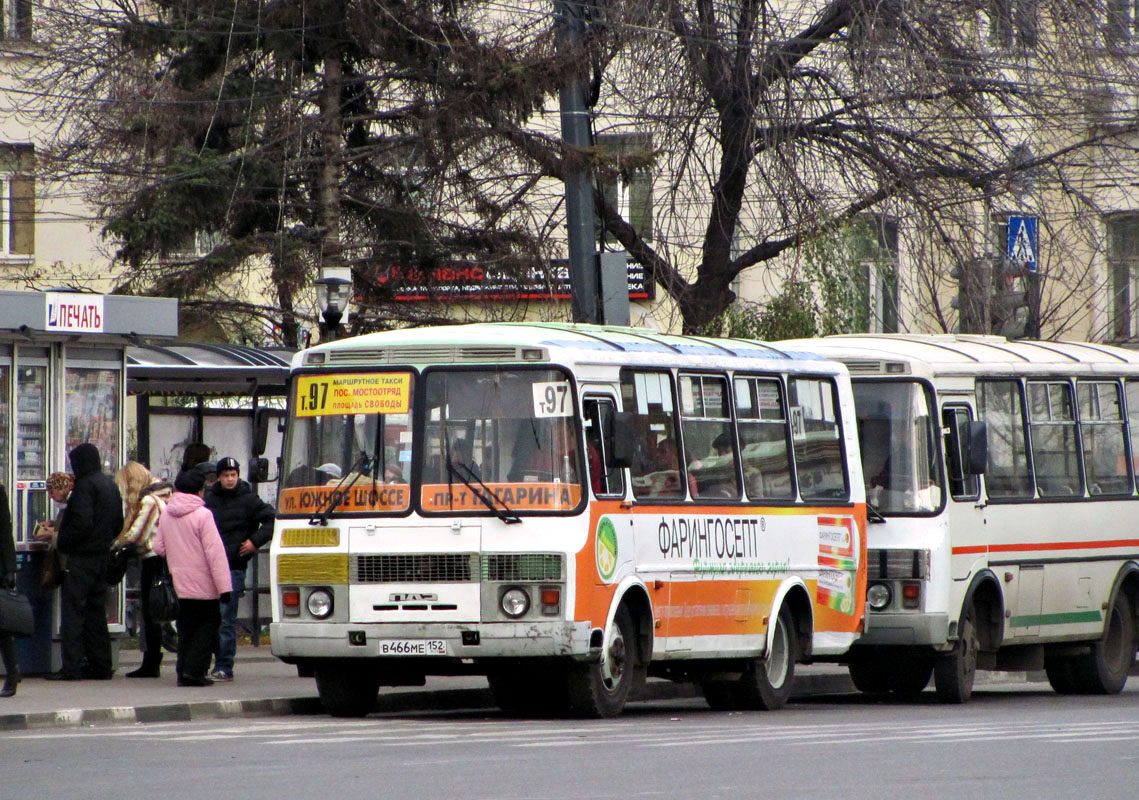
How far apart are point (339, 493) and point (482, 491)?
1.01 meters

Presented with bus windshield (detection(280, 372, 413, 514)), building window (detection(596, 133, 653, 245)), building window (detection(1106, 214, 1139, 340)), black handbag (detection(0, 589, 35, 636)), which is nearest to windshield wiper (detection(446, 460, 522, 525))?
bus windshield (detection(280, 372, 413, 514))

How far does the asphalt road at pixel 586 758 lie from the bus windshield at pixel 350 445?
1485 mm

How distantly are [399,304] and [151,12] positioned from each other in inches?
165

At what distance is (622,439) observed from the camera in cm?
1369

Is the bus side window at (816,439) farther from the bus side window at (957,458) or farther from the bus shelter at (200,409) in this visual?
the bus shelter at (200,409)

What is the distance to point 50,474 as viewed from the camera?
16859mm

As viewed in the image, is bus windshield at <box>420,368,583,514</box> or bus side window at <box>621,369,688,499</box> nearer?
bus windshield at <box>420,368,583,514</box>

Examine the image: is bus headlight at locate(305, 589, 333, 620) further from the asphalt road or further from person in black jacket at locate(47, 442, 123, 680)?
person in black jacket at locate(47, 442, 123, 680)

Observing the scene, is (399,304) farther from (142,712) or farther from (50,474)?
(142,712)

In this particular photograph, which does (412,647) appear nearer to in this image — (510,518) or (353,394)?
(510,518)

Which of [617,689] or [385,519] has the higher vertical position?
[385,519]

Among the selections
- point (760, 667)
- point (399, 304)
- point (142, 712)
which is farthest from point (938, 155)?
point (142, 712)

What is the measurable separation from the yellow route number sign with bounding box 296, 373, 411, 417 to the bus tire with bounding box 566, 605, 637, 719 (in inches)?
80.3

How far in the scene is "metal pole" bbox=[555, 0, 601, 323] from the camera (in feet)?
59.1
